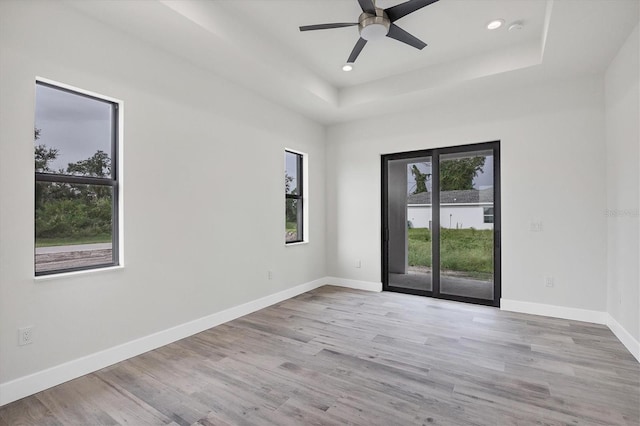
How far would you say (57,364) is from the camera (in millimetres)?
2379

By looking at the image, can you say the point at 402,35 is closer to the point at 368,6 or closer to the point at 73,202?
the point at 368,6

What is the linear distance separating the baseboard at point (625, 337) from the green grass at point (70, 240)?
183 inches

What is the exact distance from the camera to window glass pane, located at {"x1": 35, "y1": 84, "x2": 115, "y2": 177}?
95.4 inches

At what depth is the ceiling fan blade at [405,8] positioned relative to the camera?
2424 mm

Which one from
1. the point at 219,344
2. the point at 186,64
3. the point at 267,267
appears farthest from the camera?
the point at 267,267

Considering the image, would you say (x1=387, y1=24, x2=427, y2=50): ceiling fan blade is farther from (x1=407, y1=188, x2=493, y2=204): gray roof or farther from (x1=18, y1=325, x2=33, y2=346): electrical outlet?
(x1=18, y1=325, x2=33, y2=346): electrical outlet

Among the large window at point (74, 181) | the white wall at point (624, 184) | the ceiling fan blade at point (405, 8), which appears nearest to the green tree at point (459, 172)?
the white wall at point (624, 184)

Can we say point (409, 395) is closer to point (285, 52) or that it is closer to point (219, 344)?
point (219, 344)

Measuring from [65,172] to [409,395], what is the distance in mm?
3088

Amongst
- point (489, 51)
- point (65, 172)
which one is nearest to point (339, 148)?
point (489, 51)

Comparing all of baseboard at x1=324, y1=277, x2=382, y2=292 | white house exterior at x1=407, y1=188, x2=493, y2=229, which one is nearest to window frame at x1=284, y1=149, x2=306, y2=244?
baseboard at x1=324, y1=277, x2=382, y2=292

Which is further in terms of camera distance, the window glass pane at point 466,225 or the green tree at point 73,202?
the window glass pane at point 466,225

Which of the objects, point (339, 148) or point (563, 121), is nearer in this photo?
point (563, 121)

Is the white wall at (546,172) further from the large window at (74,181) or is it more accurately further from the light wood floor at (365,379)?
the large window at (74,181)
